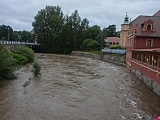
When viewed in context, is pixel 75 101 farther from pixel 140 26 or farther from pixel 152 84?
pixel 140 26

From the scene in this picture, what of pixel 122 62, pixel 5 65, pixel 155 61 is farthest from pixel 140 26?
pixel 5 65

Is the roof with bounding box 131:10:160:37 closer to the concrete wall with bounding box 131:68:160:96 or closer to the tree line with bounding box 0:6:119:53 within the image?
the concrete wall with bounding box 131:68:160:96

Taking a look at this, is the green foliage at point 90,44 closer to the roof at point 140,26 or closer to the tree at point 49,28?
the tree at point 49,28

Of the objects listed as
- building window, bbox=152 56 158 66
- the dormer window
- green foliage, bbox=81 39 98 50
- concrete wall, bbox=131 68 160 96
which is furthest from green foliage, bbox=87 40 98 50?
building window, bbox=152 56 158 66

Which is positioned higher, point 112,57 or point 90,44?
point 90,44

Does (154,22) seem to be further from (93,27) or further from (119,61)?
(93,27)

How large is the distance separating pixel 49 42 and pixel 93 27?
18134 millimetres

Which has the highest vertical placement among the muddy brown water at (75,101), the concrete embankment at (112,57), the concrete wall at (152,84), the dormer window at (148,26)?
the dormer window at (148,26)

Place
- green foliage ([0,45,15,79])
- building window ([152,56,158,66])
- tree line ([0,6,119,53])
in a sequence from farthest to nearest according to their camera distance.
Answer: tree line ([0,6,119,53]) → green foliage ([0,45,15,79]) → building window ([152,56,158,66])

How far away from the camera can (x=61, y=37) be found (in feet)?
287

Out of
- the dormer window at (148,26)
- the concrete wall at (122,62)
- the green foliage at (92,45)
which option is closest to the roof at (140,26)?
the dormer window at (148,26)

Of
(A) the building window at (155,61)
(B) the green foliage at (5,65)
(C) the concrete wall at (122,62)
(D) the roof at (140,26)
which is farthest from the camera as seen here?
(D) the roof at (140,26)

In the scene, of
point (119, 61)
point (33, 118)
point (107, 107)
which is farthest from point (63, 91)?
point (119, 61)

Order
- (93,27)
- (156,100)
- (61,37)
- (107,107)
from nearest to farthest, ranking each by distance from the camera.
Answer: (107,107) → (156,100) → (61,37) → (93,27)
